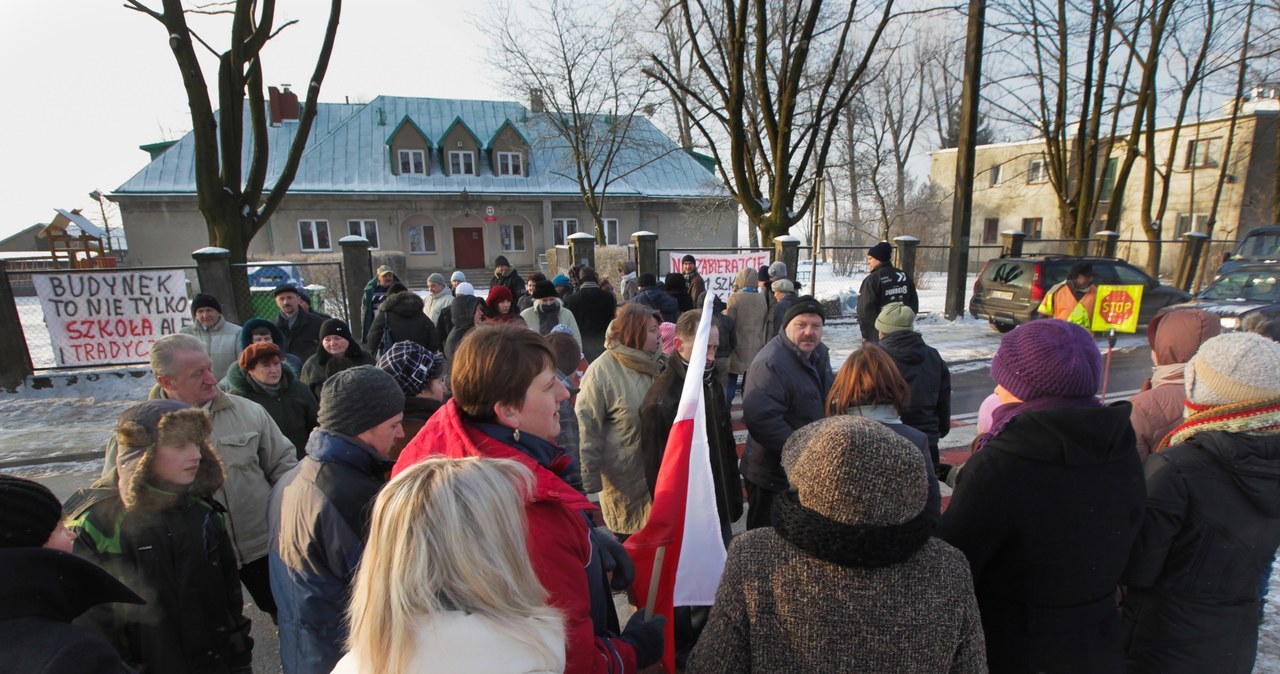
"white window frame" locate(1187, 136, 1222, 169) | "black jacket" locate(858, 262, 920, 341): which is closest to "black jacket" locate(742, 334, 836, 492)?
"black jacket" locate(858, 262, 920, 341)

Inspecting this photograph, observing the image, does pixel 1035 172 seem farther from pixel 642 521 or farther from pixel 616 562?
pixel 616 562

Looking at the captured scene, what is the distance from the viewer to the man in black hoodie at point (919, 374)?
353 cm

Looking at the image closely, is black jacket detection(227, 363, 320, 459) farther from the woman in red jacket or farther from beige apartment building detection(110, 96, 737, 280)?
beige apartment building detection(110, 96, 737, 280)

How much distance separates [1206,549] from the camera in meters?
1.85

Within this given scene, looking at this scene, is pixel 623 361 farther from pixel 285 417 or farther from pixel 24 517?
pixel 24 517

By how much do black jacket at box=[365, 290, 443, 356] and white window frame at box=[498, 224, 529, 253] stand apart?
24063mm

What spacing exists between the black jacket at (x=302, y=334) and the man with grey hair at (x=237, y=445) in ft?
8.59

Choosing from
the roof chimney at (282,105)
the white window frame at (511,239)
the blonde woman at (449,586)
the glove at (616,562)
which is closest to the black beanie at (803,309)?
the glove at (616,562)

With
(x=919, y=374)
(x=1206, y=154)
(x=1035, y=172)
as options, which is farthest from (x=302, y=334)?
(x=1035, y=172)

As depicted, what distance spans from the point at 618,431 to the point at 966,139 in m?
12.2

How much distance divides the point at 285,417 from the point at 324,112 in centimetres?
3060

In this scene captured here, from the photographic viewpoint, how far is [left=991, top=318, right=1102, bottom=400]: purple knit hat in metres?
1.74

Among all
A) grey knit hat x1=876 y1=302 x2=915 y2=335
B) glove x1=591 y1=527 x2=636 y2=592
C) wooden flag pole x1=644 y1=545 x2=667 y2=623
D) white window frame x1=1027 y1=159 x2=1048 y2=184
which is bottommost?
wooden flag pole x1=644 y1=545 x2=667 y2=623

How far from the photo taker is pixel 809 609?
1.21 metres
